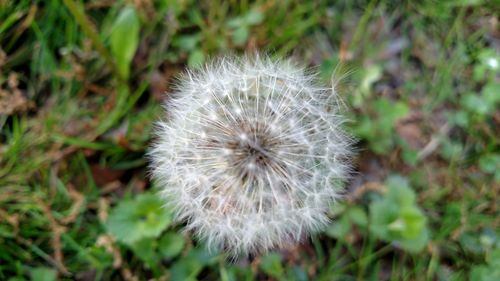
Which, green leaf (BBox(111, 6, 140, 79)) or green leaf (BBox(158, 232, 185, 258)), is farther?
green leaf (BBox(111, 6, 140, 79))

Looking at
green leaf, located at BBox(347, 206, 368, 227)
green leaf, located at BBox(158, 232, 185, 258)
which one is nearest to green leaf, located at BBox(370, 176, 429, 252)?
green leaf, located at BBox(347, 206, 368, 227)

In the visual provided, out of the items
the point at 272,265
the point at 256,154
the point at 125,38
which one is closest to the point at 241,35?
the point at 125,38

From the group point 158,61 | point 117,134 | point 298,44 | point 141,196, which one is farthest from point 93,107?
point 298,44

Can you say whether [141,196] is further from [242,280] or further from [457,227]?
[457,227]

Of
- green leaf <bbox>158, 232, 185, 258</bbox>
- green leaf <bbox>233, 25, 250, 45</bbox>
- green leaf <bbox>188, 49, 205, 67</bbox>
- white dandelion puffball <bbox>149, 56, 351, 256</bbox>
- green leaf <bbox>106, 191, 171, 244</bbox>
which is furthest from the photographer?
green leaf <bbox>233, 25, 250, 45</bbox>

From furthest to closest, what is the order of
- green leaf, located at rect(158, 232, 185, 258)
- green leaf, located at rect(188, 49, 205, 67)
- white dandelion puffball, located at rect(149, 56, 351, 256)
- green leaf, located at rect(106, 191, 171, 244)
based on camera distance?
green leaf, located at rect(188, 49, 205, 67), green leaf, located at rect(158, 232, 185, 258), green leaf, located at rect(106, 191, 171, 244), white dandelion puffball, located at rect(149, 56, 351, 256)

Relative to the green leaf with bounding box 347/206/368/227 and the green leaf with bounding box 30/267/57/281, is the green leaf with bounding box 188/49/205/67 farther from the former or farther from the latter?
the green leaf with bounding box 30/267/57/281

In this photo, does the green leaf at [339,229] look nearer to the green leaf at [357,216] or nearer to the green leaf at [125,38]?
the green leaf at [357,216]
